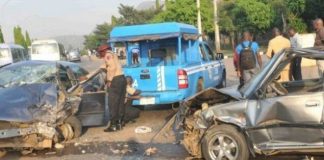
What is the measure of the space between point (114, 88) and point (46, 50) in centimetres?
2677

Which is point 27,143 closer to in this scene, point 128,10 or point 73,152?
point 73,152

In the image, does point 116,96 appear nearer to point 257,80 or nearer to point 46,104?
point 46,104

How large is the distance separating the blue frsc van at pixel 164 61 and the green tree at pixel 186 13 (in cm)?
3957

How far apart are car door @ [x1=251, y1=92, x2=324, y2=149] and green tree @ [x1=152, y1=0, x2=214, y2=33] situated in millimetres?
46823

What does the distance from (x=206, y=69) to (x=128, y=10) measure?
9071cm

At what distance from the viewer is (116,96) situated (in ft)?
34.0

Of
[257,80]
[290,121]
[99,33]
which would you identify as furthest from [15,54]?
[99,33]

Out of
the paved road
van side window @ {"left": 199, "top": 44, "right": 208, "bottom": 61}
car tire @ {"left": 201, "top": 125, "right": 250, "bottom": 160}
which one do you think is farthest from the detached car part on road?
van side window @ {"left": 199, "top": 44, "right": 208, "bottom": 61}

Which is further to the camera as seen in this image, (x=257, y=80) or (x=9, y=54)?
(x=9, y=54)

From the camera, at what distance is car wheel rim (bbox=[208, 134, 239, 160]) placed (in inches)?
266

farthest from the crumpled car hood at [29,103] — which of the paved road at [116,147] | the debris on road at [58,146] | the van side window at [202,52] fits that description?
the van side window at [202,52]

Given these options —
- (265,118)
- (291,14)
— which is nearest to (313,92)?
(265,118)

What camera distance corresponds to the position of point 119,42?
12.6 metres

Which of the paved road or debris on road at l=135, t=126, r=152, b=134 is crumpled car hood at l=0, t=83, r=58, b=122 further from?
debris on road at l=135, t=126, r=152, b=134
